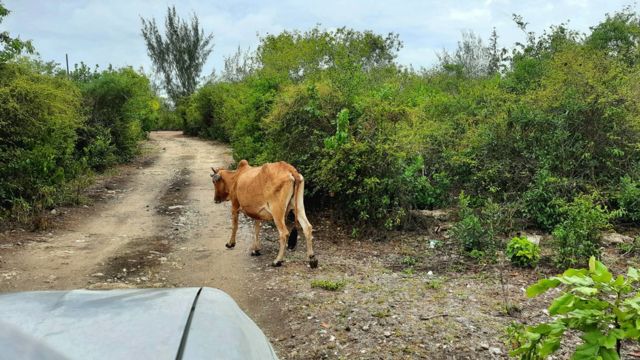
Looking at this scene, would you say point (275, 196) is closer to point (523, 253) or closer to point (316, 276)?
point (316, 276)

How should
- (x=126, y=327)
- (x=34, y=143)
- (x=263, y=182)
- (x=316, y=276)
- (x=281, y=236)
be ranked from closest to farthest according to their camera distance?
(x=126, y=327), (x=316, y=276), (x=281, y=236), (x=263, y=182), (x=34, y=143)

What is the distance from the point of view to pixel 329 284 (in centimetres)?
650

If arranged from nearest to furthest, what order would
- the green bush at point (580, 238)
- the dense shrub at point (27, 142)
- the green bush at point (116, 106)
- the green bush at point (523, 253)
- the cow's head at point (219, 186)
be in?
the green bush at point (580, 238), the green bush at point (523, 253), the cow's head at point (219, 186), the dense shrub at point (27, 142), the green bush at point (116, 106)

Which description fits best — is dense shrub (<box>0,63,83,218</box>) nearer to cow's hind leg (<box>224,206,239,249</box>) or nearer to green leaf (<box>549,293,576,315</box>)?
cow's hind leg (<box>224,206,239,249</box>)

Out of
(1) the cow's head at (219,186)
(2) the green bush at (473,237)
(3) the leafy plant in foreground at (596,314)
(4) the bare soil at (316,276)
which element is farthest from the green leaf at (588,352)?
(1) the cow's head at (219,186)

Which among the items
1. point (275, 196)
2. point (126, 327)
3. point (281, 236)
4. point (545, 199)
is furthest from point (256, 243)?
point (126, 327)

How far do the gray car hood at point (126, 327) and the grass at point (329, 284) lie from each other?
15.5 ft

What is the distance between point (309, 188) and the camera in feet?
33.2

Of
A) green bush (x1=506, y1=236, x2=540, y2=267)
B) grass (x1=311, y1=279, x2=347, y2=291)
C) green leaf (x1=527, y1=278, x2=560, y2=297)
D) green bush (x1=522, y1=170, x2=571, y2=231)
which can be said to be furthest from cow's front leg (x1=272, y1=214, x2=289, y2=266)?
green leaf (x1=527, y1=278, x2=560, y2=297)

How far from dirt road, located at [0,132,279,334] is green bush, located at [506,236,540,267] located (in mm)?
3258

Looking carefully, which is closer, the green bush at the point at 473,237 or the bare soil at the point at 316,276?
the bare soil at the point at 316,276

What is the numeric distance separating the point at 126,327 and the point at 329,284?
5112 mm

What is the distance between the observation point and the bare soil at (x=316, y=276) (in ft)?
16.6

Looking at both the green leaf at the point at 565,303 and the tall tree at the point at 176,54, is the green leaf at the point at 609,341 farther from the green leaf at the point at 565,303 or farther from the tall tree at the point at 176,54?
the tall tree at the point at 176,54
